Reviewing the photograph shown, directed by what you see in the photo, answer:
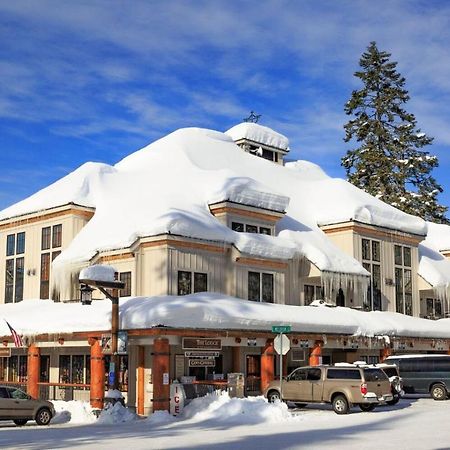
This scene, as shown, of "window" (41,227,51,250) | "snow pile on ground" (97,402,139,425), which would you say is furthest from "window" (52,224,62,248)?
"snow pile on ground" (97,402,139,425)

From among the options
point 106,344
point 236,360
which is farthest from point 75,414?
point 236,360

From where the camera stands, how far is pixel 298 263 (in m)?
36.3

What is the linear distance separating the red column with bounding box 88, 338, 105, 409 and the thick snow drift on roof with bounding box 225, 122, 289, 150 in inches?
845

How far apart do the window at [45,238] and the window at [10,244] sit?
2.21m

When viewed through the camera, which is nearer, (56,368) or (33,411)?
(33,411)

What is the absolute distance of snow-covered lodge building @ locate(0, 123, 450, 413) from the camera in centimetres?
2869

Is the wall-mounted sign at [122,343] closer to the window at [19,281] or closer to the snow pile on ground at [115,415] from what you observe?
the snow pile on ground at [115,415]

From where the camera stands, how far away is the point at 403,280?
41.7 metres

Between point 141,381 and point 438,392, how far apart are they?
13.1 meters

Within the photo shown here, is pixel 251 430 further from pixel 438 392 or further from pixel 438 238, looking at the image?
pixel 438 238

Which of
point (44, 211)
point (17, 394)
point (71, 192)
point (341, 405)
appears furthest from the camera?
point (44, 211)

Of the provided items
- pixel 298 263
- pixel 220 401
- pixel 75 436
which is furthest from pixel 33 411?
pixel 298 263

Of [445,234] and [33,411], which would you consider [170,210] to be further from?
[445,234]

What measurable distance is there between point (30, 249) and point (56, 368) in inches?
245
